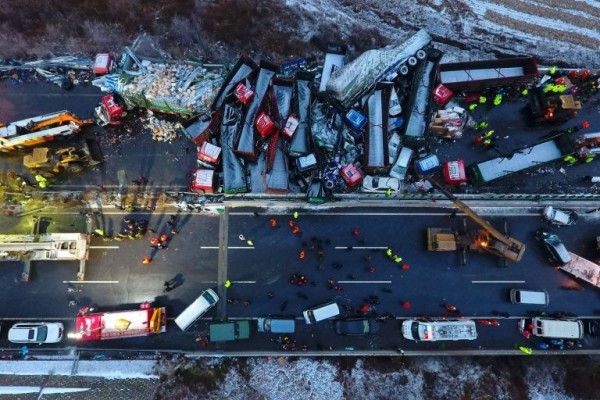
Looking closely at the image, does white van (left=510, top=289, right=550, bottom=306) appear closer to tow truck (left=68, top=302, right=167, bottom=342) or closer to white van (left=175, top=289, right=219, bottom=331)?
white van (left=175, top=289, right=219, bottom=331)

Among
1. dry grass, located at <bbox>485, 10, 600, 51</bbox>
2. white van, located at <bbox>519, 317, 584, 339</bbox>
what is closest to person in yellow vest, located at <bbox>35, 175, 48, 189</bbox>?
white van, located at <bbox>519, 317, 584, 339</bbox>

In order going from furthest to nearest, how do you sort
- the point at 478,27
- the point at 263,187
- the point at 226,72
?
1. the point at 478,27
2. the point at 226,72
3. the point at 263,187

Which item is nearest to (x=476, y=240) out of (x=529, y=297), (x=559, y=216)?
(x=529, y=297)

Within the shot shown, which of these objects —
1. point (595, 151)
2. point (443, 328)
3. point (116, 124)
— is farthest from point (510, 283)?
point (116, 124)

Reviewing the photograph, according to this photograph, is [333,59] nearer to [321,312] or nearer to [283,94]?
[283,94]

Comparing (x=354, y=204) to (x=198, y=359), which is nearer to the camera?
(x=198, y=359)

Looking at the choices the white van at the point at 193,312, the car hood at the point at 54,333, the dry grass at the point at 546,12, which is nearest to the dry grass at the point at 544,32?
the dry grass at the point at 546,12

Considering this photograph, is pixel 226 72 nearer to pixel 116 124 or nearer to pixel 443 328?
pixel 116 124
